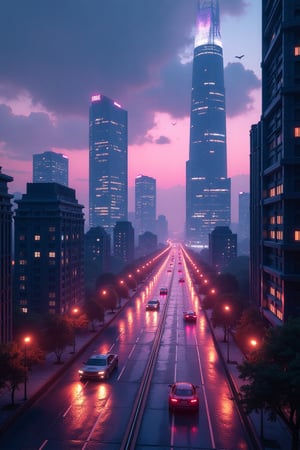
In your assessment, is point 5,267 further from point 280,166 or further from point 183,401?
point 280,166

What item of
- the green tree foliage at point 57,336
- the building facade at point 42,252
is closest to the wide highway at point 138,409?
the green tree foliage at point 57,336

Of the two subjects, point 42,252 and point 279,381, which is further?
point 42,252

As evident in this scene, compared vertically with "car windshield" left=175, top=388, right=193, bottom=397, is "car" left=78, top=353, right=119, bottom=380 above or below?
below

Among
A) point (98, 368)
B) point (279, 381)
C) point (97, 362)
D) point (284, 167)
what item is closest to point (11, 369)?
point (98, 368)

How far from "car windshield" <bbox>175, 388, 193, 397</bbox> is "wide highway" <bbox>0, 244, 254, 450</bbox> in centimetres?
128

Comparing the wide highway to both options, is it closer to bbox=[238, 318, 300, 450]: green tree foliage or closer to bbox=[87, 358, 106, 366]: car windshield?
bbox=[87, 358, 106, 366]: car windshield

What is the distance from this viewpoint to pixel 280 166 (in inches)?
2071

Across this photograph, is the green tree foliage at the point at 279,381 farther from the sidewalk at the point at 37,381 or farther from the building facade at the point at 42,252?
the building facade at the point at 42,252

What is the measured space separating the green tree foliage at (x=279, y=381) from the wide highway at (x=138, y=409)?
3.87 m

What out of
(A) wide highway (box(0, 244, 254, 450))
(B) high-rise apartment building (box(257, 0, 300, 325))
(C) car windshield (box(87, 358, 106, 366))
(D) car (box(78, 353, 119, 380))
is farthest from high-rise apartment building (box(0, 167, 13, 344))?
(B) high-rise apartment building (box(257, 0, 300, 325))

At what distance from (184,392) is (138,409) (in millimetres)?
3337

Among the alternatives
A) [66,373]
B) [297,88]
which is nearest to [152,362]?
[66,373]

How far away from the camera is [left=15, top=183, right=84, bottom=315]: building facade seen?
297 feet

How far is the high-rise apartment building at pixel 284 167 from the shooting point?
165ft
